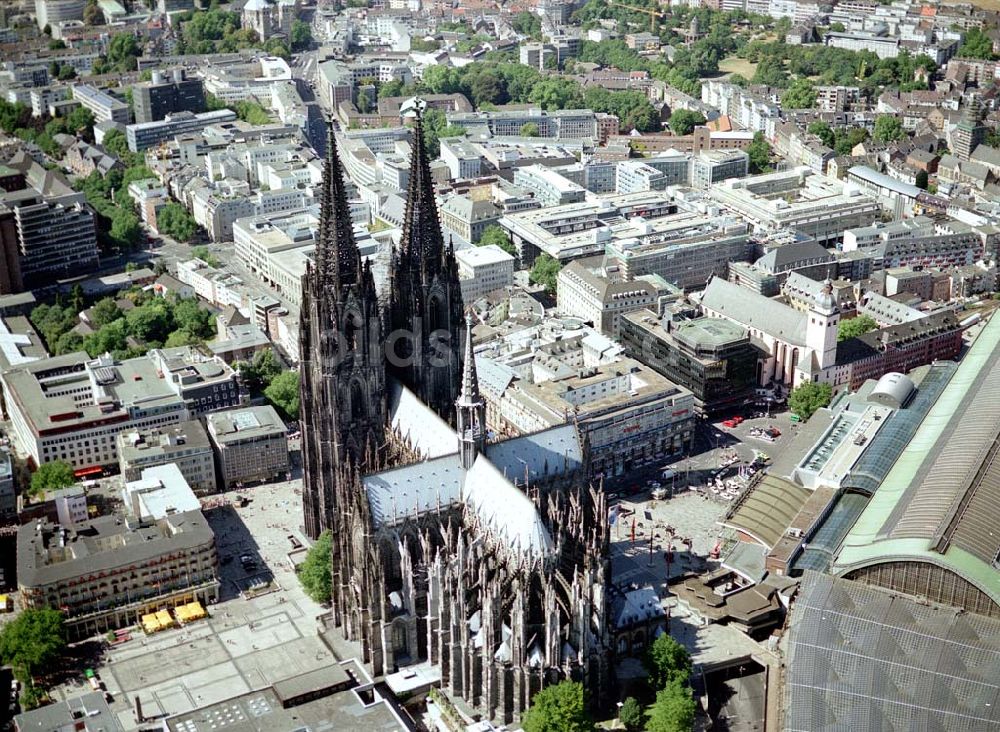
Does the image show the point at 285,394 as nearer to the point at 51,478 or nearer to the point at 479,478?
the point at 51,478

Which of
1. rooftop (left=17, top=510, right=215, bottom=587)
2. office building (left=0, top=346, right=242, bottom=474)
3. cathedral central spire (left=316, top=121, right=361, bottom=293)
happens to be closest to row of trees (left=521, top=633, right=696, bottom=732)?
rooftop (left=17, top=510, right=215, bottom=587)

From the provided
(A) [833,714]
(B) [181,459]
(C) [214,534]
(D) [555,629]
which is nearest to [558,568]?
(D) [555,629]

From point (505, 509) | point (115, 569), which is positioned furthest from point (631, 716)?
point (115, 569)

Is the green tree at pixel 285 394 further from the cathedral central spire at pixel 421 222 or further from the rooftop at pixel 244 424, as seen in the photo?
the cathedral central spire at pixel 421 222

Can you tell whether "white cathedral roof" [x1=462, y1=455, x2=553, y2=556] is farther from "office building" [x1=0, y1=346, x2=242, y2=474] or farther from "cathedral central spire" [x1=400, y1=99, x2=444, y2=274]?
"office building" [x1=0, y1=346, x2=242, y2=474]

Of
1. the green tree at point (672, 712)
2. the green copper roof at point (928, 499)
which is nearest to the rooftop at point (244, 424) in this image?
the green tree at point (672, 712)

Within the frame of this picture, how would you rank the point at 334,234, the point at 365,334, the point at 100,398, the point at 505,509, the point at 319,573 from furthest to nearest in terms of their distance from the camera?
the point at 100,398 < the point at 319,573 < the point at 365,334 < the point at 334,234 < the point at 505,509

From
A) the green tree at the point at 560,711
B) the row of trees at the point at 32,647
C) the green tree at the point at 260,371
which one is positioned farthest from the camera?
the green tree at the point at 260,371
